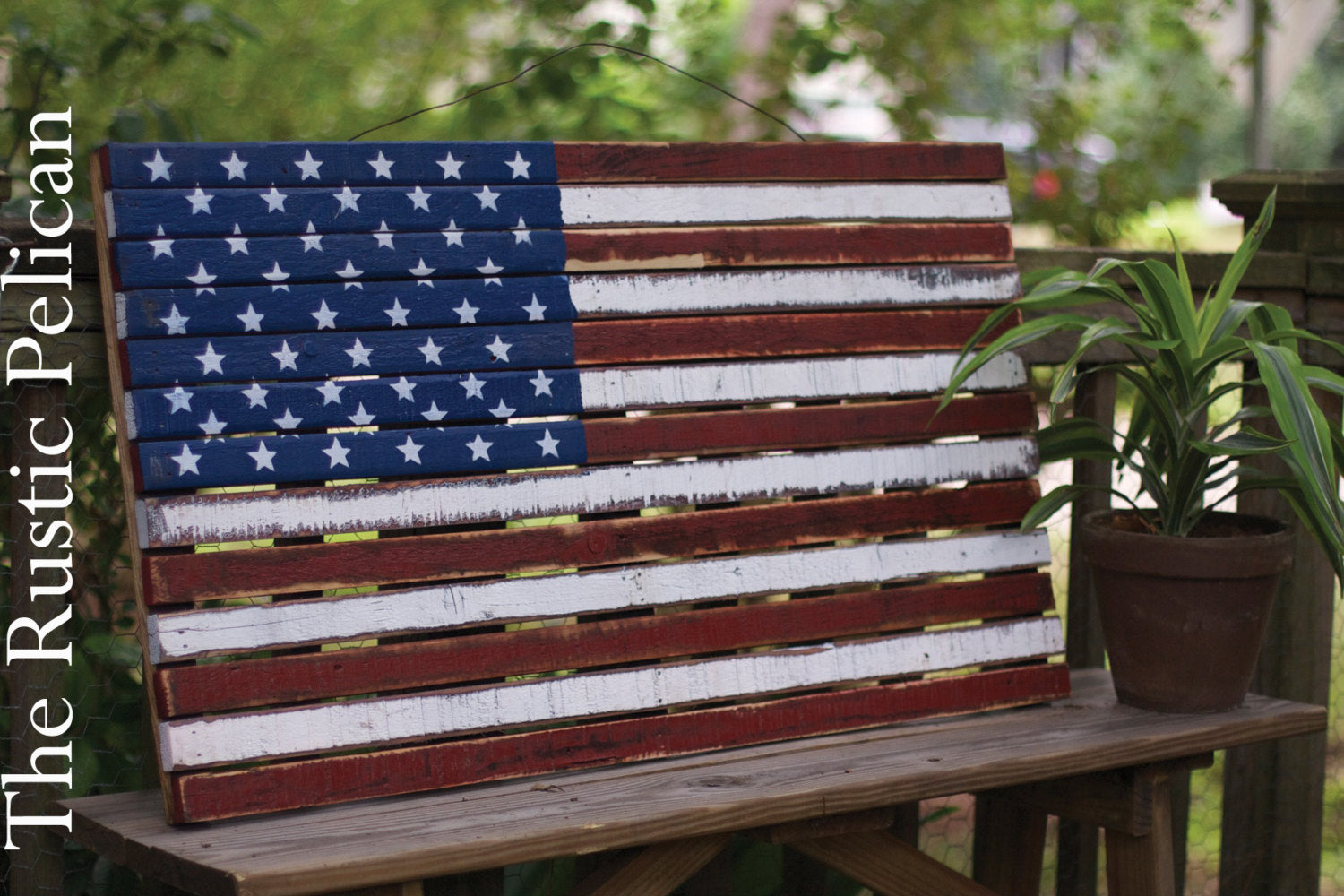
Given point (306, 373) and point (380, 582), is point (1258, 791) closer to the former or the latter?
point (380, 582)

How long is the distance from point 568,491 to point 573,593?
0.49ft

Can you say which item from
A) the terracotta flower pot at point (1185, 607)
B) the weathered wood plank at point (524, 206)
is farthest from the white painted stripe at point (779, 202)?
the terracotta flower pot at point (1185, 607)

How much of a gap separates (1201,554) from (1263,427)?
2.29ft

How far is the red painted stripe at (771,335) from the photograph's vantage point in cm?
190

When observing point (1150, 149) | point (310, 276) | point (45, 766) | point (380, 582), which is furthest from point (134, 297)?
point (1150, 149)

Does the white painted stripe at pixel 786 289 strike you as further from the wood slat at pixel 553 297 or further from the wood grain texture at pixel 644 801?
the wood grain texture at pixel 644 801

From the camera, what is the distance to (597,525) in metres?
1.85

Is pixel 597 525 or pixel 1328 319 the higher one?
pixel 1328 319

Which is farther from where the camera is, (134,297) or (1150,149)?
(1150,149)

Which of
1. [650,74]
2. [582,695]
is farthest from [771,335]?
[650,74]

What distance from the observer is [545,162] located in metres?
1.90

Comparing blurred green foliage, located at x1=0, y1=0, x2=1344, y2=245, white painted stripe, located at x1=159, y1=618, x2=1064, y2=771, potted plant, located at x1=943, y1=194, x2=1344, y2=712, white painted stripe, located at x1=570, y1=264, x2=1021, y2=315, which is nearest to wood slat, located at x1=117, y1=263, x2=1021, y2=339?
white painted stripe, located at x1=570, y1=264, x2=1021, y2=315

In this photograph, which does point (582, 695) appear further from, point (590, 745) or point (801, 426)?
point (801, 426)

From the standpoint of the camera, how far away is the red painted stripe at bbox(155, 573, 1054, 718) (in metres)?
1.63
